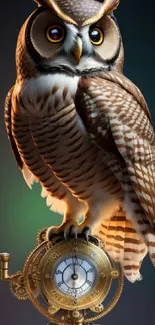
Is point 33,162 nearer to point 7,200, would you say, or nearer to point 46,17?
point 46,17

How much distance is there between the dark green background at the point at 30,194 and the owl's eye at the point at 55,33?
62cm

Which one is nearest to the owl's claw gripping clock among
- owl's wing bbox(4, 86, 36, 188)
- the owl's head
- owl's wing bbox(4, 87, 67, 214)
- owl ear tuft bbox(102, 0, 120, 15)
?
owl's wing bbox(4, 87, 67, 214)

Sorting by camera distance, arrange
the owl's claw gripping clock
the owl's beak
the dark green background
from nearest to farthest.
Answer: the owl's beak, the owl's claw gripping clock, the dark green background

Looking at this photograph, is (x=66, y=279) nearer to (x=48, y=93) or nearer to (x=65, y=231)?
(x=65, y=231)

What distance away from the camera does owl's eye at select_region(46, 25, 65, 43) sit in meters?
1.24

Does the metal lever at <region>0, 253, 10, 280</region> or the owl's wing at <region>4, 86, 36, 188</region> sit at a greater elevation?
the owl's wing at <region>4, 86, 36, 188</region>

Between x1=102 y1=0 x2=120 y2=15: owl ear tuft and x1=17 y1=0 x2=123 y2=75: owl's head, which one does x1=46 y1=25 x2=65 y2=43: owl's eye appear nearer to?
x1=17 y1=0 x2=123 y2=75: owl's head

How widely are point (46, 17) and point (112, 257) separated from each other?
574 millimetres

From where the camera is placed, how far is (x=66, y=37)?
1.22m

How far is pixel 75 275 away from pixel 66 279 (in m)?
0.02

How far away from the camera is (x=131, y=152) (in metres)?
1.22

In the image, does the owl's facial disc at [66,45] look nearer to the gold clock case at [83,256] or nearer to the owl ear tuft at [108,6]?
the owl ear tuft at [108,6]

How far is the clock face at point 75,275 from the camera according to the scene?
4.20 ft

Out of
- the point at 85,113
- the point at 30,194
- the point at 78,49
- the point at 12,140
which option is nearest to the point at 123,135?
the point at 85,113
